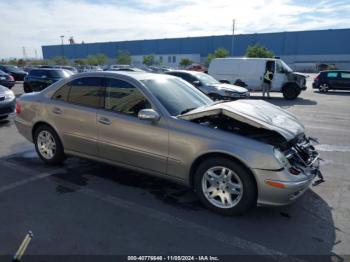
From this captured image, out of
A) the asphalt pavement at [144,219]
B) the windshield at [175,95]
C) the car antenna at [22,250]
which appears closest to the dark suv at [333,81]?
the asphalt pavement at [144,219]

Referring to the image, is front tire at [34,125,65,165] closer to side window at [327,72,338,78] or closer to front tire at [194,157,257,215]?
front tire at [194,157,257,215]

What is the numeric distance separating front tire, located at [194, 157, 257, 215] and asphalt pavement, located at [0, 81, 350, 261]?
134 millimetres

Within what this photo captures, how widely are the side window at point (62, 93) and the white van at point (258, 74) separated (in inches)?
563

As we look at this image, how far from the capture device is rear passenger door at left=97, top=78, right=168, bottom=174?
3.93 metres

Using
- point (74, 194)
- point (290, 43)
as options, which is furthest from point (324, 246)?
point (290, 43)

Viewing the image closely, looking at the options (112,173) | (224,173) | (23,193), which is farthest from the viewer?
(112,173)

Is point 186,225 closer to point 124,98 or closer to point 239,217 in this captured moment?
point 239,217

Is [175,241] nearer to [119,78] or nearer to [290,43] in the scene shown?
[119,78]

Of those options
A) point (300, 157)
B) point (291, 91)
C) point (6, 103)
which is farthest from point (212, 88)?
point (300, 157)

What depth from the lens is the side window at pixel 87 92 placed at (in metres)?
4.54

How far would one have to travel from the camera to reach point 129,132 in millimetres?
4121

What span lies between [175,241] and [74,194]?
1711 mm

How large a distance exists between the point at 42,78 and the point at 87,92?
1243cm

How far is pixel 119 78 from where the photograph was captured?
4.40 meters
